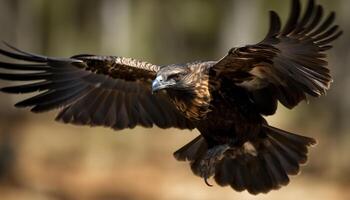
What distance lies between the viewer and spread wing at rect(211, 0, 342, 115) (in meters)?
6.52

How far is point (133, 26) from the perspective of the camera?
24812mm

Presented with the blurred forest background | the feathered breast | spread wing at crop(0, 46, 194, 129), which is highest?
the feathered breast

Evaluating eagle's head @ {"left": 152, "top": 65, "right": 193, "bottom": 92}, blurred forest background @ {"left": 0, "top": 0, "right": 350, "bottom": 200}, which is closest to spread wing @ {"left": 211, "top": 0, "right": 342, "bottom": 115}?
eagle's head @ {"left": 152, "top": 65, "right": 193, "bottom": 92}

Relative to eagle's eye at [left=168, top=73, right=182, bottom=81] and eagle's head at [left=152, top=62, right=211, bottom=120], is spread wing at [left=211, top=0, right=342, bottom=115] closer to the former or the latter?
eagle's head at [left=152, top=62, right=211, bottom=120]

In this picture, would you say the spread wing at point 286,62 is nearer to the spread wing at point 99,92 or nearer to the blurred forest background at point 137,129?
the spread wing at point 99,92

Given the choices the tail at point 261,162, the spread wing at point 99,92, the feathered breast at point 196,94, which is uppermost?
the feathered breast at point 196,94

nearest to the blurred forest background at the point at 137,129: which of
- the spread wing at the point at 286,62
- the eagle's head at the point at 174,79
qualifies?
the spread wing at the point at 286,62

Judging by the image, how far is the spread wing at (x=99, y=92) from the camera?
Answer: 8.02 meters

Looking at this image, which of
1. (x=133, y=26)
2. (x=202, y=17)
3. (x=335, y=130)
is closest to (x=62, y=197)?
(x=335, y=130)

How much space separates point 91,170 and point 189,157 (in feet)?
34.4

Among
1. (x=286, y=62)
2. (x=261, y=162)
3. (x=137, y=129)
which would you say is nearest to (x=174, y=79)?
(x=286, y=62)

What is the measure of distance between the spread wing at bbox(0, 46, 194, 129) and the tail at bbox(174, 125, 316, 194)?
44 centimetres

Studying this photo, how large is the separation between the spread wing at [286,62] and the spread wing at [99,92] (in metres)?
0.93

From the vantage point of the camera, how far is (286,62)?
7.03m
